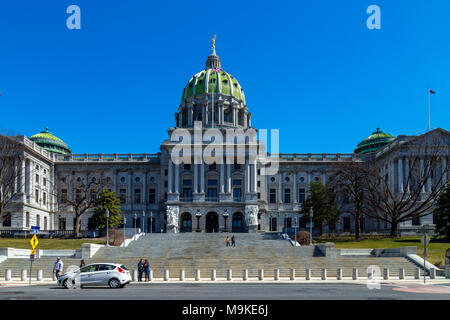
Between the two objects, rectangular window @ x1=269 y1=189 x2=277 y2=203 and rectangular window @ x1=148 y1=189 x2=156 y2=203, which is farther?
rectangular window @ x1=269 y1=189 x2=277 y2=203

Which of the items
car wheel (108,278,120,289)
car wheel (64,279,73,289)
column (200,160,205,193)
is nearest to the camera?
car wheel (64,279,73,289)

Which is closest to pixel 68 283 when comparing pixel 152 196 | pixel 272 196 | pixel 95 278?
pixel 95 278

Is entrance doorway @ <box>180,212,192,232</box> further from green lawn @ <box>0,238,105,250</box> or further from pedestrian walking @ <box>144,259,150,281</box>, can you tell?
pedestrian walking @ <box>144,259,150,281</box>

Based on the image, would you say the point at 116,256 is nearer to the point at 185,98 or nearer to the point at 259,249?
the point at 259,249

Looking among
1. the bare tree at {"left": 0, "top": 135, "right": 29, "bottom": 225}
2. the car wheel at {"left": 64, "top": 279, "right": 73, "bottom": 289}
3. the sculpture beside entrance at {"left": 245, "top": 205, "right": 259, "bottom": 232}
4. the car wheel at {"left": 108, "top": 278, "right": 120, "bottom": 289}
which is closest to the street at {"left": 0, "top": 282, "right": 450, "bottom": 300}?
the car wheel at {"left": 64, "top": 279, "right": 73, "bottom": 289}

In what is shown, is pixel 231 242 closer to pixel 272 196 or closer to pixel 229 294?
pixel 272 196

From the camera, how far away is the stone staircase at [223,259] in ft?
146

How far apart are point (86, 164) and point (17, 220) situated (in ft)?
67.4

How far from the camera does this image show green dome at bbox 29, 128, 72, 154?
10656 cm

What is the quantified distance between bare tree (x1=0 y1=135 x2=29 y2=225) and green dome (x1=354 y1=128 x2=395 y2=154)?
65118 mm

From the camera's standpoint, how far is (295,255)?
53.3m

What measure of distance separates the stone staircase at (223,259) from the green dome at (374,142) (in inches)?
2052
